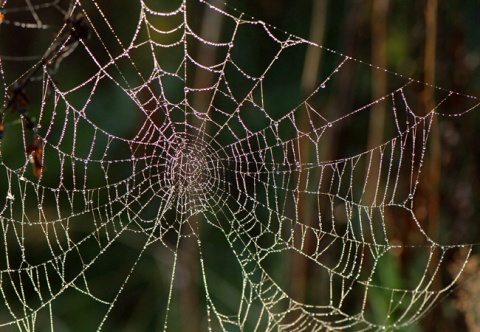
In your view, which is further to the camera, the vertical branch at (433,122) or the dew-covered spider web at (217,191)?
the dew-covered spider web at (217,191)

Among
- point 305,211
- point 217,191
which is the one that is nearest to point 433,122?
point 305,211

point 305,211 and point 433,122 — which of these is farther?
point 305,211

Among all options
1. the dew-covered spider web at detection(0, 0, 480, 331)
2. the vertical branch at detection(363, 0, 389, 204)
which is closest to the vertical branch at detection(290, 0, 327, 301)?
the dew-covered spider web at detection(0, 0, 480, 331)

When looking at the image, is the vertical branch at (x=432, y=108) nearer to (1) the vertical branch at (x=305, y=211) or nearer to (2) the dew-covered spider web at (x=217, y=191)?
(2) the dew-covered spider web at (x=217, y=191)

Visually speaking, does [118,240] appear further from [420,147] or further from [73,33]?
[73,33]

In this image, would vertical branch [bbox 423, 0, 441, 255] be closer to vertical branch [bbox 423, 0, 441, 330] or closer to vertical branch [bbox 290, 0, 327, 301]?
vertical branch [bbox 423, 0, 441, 330]

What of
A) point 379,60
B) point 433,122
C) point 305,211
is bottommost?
point 305,211

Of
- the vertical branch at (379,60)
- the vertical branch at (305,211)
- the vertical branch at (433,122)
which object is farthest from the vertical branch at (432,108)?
the vertical branch at (305,211)

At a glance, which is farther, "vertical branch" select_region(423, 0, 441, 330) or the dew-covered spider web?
the dew-covered spider web

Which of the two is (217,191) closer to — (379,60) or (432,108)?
(379,60)

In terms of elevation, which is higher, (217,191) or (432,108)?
(432,108)
